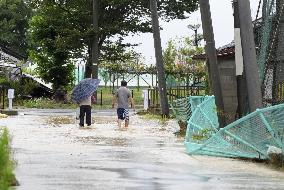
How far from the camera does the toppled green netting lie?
36.0 ft

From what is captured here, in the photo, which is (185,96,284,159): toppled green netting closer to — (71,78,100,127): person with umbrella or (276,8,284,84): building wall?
(276,8,284,84): building wall

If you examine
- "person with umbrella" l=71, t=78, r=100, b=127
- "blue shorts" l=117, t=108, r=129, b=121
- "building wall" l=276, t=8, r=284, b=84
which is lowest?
"blue shorts" l=117, t=108, r=129, b=121

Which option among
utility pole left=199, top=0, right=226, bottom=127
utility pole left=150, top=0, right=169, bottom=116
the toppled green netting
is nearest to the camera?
the toppled green netting

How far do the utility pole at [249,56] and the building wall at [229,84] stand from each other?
7.45 meters

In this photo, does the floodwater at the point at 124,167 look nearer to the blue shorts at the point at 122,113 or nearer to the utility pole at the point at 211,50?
the utility pole at the point at 211,50

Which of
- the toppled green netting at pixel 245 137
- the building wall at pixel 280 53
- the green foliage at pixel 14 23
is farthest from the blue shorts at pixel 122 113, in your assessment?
the green foliage at pixel 14 23

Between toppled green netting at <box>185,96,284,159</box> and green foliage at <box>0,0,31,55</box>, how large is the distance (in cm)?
5454

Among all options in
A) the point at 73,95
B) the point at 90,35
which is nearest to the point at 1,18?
the point at 90,35

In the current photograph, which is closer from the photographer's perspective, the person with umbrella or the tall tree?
the person with umbrella

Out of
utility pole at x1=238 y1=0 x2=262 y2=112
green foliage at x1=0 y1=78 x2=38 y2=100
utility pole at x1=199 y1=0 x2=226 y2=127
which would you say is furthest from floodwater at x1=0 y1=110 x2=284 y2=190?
green foliage at x1=0 y1=78 x2=38 y2=100

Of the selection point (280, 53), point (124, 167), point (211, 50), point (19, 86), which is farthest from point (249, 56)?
point (19, 86)

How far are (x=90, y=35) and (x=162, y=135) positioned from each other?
1025 inches

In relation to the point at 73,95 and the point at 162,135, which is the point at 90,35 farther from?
Result: the point at 162,135

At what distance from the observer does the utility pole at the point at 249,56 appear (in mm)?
Answer: 12258
